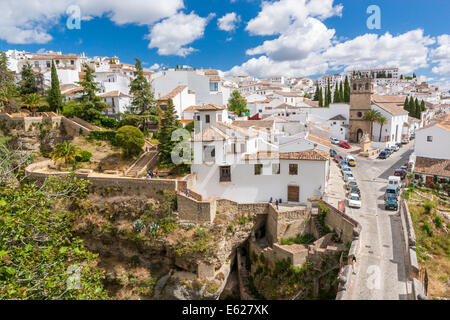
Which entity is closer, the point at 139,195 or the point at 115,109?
the point at 139,195

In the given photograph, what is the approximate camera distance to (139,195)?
20.6 m

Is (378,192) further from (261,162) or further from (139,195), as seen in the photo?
(139,195)

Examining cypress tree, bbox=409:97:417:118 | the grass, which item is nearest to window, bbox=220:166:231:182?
the grass

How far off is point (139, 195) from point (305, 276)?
1325cm

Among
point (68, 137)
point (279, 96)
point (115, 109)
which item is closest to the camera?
point (68, 137)

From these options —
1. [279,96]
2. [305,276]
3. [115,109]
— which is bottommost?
[305,276]

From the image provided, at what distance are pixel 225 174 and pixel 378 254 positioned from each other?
1136 centimetres

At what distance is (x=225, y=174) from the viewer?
20.9 metres

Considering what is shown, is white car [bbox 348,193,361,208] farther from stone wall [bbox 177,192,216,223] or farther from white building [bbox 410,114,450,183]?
stone wall [bbox 177,192,216,223]

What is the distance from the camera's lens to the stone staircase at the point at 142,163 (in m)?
23.0

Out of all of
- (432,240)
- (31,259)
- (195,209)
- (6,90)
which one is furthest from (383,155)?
(6,90)

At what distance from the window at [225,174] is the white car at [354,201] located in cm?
932
